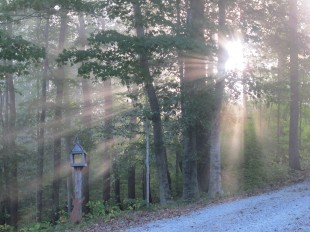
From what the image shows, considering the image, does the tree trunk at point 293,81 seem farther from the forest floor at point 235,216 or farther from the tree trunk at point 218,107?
the forest floor at point 235,216

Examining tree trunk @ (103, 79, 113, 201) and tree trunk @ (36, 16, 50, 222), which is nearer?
tree trunk @ (103, 79, 113, 201)

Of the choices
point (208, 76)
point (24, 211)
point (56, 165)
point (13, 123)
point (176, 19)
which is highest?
point (176, 19)

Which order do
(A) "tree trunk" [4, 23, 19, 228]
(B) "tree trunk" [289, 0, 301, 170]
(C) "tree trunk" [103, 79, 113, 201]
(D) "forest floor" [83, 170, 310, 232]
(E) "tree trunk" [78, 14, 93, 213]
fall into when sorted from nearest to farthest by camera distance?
(D) "forest floor" [83, 170, 310, 232], (B) "tree trunk" [289, 0, 301, 170], (C) "tree trunk" [103, 79, 113, 201], (A) "tree trunk" [4, 23, 19, 228], (E) "tree trunk" [78, 14, 93, 213]

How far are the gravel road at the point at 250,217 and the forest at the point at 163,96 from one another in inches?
152

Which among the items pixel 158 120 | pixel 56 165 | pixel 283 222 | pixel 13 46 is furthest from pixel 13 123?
pixel 283 222

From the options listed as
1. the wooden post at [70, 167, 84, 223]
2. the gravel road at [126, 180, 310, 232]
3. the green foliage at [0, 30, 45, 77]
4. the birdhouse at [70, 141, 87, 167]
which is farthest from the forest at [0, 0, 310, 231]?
the gravel road at [126, 180, 310, 232]

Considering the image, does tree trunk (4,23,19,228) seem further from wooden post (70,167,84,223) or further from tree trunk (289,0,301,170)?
tree trunk (289,0,301,170)

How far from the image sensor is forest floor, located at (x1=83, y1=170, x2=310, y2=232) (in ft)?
31.1

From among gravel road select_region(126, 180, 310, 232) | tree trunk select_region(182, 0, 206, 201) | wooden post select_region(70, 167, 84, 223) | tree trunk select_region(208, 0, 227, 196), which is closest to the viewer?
gravel road select_region(126, 180, 310, 232)

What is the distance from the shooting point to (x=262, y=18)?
56.7ft

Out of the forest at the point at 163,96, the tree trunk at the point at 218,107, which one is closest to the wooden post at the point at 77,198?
the forest at the point at 163,96

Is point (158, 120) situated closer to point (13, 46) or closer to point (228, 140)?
point (13, 46)

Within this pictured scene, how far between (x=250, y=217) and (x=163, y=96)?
7.44 meters

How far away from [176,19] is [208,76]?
2.89 m
